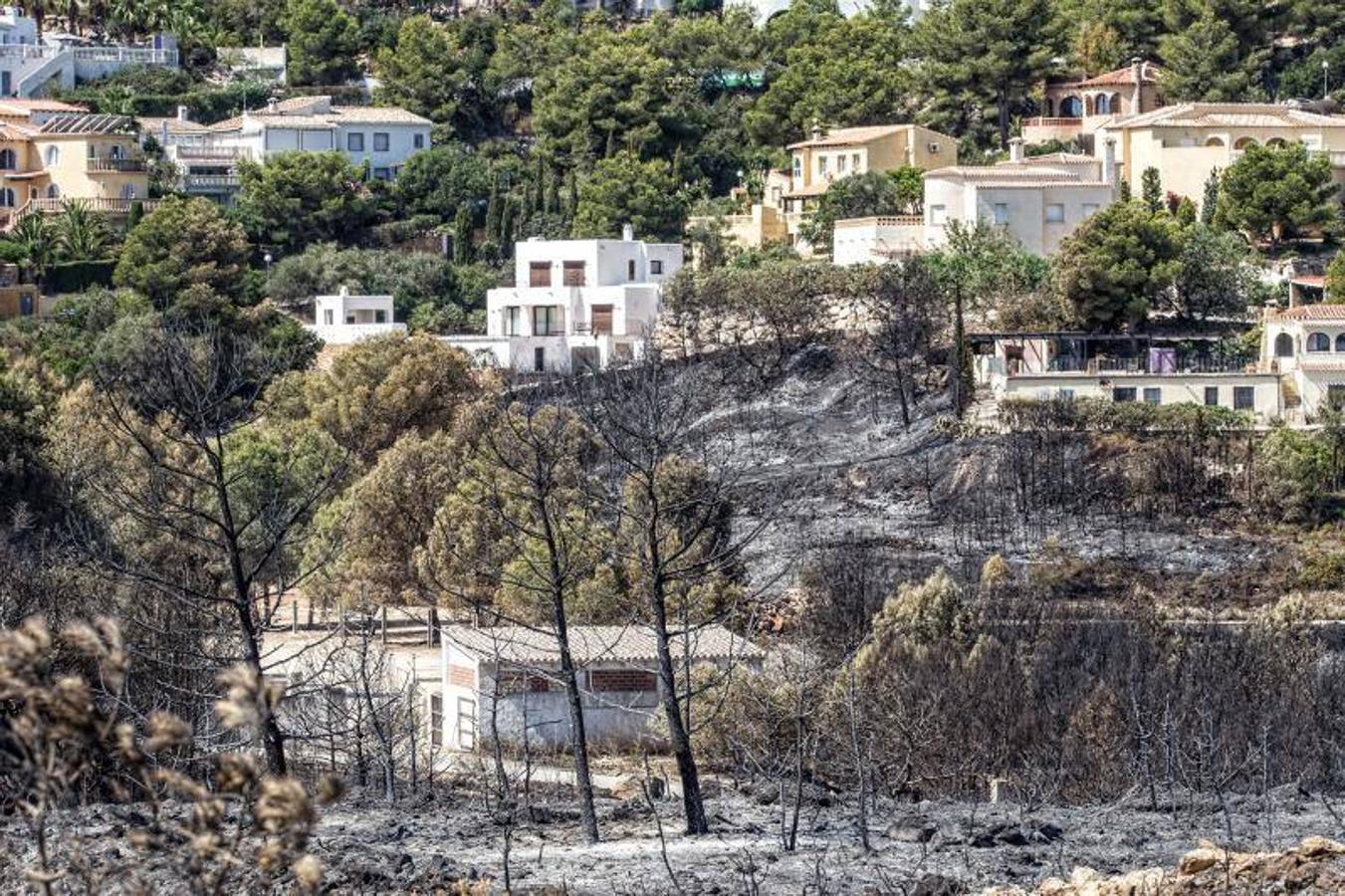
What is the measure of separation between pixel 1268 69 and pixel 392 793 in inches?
2801

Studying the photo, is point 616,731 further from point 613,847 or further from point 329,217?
point 329,217

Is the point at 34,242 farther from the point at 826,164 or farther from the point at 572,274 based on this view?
the point at 826,164

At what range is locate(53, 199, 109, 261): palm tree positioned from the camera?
3307 inches

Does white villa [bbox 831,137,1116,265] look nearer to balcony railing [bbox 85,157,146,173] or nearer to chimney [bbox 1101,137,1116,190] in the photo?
chimney [bbox 1101,137,1116,190]

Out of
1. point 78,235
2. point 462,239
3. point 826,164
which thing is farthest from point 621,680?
point 462,239

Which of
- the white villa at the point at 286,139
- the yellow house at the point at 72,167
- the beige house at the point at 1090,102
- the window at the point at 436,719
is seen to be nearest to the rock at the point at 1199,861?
the window at the point at 436,719

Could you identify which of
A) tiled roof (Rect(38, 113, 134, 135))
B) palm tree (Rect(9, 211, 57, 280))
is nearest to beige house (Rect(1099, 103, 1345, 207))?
A: palm tree (Rect(9, 211, 57, 280))

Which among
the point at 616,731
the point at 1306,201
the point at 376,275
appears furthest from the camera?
the point at 376,275

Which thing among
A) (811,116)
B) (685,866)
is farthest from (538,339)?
(685,866)

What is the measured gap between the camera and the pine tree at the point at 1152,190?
7869 cm

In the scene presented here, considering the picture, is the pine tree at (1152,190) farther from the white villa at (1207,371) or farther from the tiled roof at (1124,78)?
the tiled roof at (1124,78)

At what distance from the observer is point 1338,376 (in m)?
66.8

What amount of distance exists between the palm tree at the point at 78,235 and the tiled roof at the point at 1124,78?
94.7ft

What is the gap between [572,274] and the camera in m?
80.1
